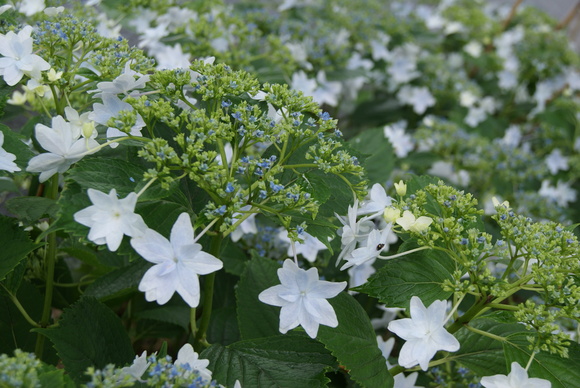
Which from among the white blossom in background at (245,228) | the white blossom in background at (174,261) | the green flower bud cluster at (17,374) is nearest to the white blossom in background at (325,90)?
the white blossom in background at (245,228)

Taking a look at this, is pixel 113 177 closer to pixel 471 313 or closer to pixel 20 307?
pixel 20 307

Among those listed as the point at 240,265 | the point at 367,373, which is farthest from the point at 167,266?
the point at 240,265

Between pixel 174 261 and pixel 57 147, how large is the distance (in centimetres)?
21

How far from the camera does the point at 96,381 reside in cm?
62

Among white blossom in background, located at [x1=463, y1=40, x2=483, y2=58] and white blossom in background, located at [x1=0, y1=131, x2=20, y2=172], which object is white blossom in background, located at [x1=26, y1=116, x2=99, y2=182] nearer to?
white blossom in background, located at [x1=0, y1=131, x2=20, y2=172]

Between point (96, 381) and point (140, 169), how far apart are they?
27 centimetres

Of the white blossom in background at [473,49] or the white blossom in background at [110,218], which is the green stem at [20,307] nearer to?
the white blossom in background at [110,218]

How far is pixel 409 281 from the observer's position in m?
0.83

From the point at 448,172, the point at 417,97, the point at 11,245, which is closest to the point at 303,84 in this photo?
the point at 448,172

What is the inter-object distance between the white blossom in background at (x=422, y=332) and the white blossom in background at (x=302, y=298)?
82mm

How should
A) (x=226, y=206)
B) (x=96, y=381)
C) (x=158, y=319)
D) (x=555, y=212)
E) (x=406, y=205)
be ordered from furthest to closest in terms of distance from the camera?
(x=555, y=212) < (x=158, y=319) < (x=406, y=205) < (x=226, y=206) < (x=96, y=381)

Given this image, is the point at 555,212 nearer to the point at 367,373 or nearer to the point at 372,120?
the point at 372,120

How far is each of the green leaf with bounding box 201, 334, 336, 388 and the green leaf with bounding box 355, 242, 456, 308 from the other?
0.12m

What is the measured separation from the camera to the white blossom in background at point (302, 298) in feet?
2.54
